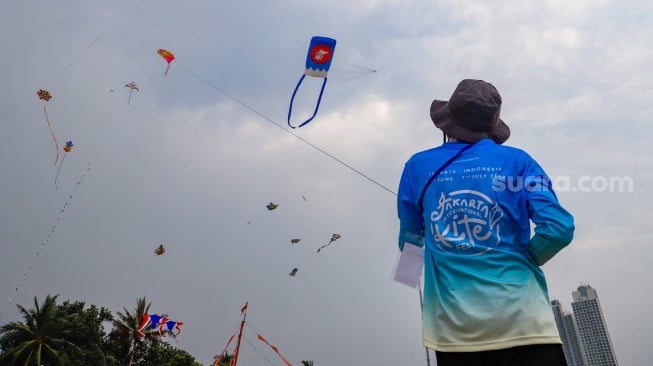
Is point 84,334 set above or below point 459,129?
above

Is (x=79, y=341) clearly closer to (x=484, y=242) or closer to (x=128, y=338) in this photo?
(x=128, y=338)

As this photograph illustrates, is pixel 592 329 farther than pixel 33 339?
Yes

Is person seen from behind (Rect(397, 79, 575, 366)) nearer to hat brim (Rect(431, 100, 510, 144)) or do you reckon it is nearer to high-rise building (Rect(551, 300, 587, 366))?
hat brim (Rect(431, 100, 510, 144))

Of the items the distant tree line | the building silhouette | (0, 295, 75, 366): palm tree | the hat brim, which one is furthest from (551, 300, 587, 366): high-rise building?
the hat brim

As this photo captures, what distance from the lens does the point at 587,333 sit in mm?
42969

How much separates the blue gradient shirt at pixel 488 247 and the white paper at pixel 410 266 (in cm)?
15

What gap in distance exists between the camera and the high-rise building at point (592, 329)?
41906 mm

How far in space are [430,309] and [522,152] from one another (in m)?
0.85

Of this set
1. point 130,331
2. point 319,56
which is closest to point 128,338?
point 130,331

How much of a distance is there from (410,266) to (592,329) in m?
48.2

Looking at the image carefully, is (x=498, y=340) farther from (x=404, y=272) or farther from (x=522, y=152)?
(x=522, y=152)

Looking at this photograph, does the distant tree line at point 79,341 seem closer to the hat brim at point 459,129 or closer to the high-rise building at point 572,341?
the hat brim at point 459,129

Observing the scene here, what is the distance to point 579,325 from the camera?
43.4m

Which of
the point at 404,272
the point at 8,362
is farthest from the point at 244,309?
the point at 404,272
